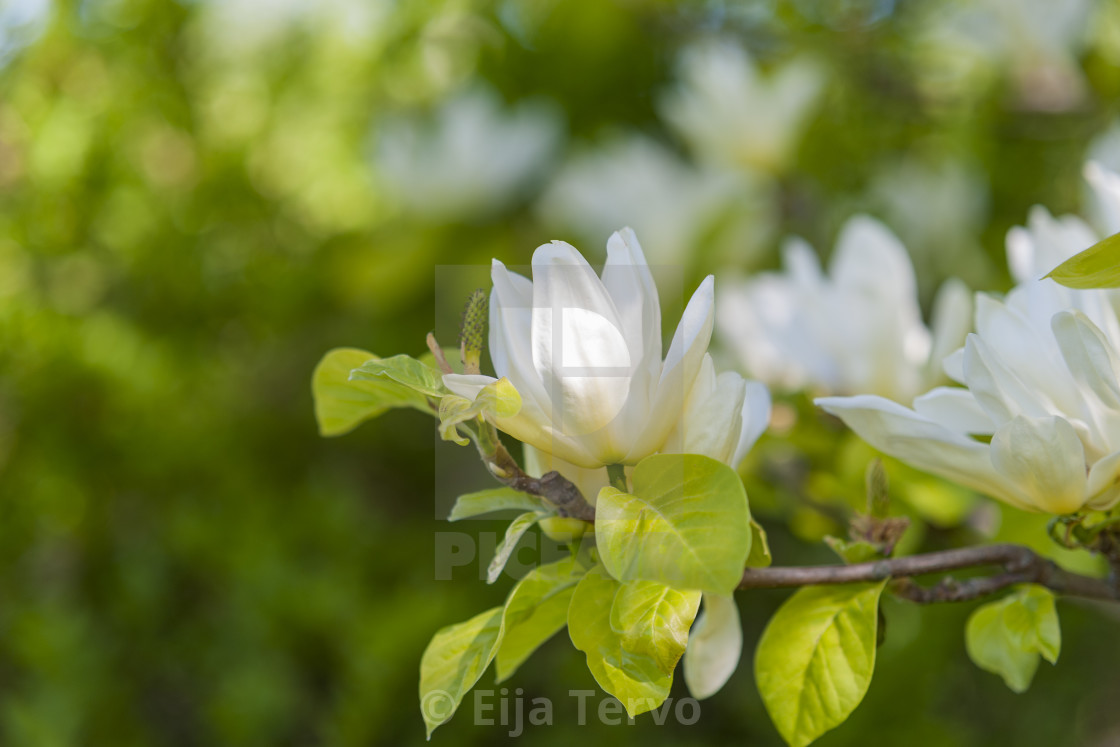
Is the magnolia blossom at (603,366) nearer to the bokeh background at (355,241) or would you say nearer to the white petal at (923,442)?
the white petal at (923,442)

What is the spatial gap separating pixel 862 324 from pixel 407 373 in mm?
502

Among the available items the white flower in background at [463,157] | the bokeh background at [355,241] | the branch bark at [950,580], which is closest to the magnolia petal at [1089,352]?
the branch bark at [950,580]

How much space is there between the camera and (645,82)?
1.86 m

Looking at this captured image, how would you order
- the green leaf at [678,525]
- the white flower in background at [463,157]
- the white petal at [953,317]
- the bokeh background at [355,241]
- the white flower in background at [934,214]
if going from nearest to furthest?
the green leaf at [678,525]
the white petal at [953,317]
the bokeh background at [355,241]
the white flower in background at [934,214]
the white flower in background at [463,157]

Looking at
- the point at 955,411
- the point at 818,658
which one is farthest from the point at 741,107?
the point at 818,658

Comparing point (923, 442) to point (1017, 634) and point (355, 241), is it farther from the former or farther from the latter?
point (355, 241)

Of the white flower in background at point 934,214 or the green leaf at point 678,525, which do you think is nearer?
the green leaf at point 678,525

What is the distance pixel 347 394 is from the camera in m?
0.54

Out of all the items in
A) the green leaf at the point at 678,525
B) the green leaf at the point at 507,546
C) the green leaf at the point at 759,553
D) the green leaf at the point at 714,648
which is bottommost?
the green leaf at the point at 714,648

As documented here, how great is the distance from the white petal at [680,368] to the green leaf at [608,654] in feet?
0.24

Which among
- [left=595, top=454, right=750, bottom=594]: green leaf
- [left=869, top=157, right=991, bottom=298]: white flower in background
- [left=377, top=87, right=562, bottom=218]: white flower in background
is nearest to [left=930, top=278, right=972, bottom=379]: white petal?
[left=595, top=454, right=750, bottom=594]: green leaf

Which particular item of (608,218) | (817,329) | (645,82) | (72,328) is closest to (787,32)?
(645,82)

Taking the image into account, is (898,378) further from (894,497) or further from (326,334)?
(326,334)

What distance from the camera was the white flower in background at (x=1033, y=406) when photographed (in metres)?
0.46
